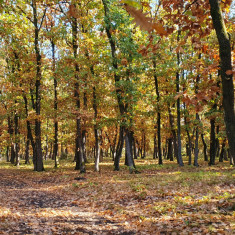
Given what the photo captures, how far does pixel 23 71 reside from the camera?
2077cm

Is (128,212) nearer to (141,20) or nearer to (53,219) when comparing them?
(53,219)

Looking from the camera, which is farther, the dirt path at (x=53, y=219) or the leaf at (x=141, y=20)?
the dirt path at (x=53, y=219)

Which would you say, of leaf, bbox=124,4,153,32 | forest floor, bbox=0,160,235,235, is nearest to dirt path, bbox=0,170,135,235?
forest floor, bbox=0,160,235,235

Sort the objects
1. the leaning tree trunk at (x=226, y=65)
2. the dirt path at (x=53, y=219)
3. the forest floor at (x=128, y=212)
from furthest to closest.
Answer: the dirt path at (x=53, y=219), the forest floor at (x=128, y=212), the leaning tree trunk at (x=226, y=65)

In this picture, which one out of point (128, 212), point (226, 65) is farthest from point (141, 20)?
point (128, 212)

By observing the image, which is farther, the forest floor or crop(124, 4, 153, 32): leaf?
the forest floor

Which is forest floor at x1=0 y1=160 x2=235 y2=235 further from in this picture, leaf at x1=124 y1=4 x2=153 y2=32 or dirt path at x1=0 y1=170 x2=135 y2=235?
leaf at x1=124 y1=4 x2=153 y2=32

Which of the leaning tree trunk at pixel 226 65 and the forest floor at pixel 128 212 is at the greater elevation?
the leaning tree trunk at pixel 226 65

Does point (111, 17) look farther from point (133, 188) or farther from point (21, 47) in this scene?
point (133, 188)

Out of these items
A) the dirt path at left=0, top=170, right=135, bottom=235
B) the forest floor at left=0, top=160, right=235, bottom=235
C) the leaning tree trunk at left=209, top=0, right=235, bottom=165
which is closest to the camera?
the leaning tree trunk at left=209, top=0, right=235, bottom=165

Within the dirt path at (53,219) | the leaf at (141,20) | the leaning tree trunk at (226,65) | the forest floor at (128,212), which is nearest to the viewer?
the leaf at (141,20)

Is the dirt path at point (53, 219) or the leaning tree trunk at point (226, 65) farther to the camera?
the dirt path at point (53, 219)

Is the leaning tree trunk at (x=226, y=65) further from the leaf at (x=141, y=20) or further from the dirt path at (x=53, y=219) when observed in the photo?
the dirt path at (x=53, y=219)

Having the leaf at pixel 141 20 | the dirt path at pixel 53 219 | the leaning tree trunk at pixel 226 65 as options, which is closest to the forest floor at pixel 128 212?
the dirt path at pixel 53 219
